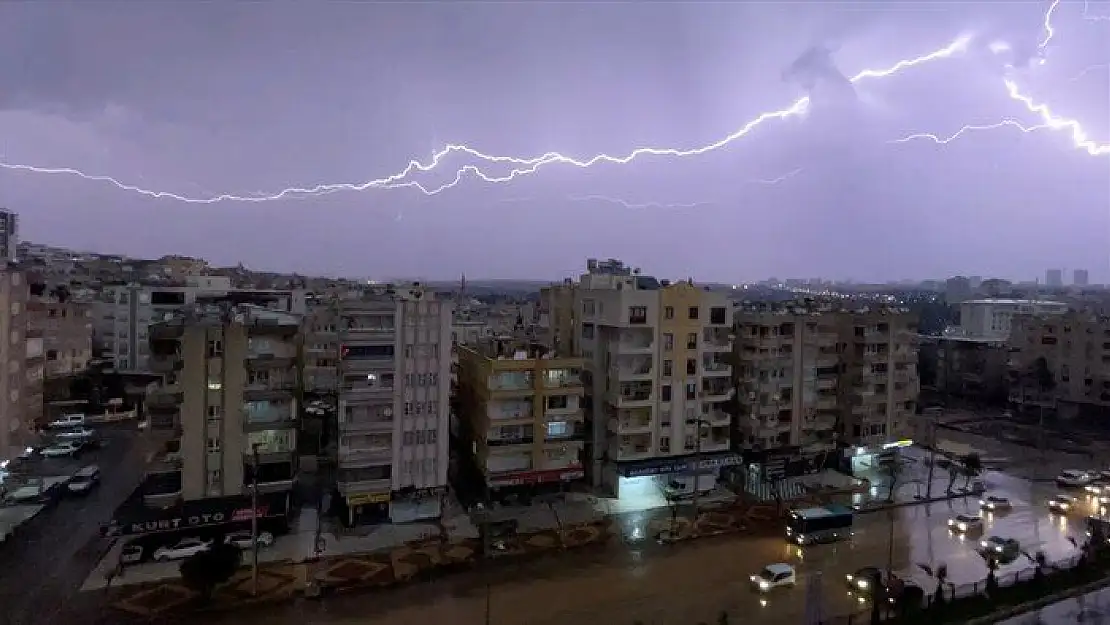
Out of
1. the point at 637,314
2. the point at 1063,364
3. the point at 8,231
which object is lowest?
the point at 1063,364

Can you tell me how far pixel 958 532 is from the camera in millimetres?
24000

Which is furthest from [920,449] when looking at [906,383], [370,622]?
[370,622]

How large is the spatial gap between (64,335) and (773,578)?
138ft

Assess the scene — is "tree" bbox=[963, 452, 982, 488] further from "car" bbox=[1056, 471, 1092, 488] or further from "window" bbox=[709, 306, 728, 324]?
"window" bbox=[709, 306, 728, 324]

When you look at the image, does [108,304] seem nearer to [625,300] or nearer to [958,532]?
[625,300]

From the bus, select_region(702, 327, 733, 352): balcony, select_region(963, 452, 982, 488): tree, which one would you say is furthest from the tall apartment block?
select_region(963, 452, 982, 488): tree

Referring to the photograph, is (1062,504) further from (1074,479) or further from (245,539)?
(245,539)

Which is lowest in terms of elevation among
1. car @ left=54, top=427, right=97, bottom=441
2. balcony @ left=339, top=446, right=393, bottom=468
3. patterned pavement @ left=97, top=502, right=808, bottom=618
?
patterned pavement @ left=97, top=502, right=808, bottom=618

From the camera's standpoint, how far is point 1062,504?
26.8 meters

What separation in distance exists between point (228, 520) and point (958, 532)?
25.3 metres

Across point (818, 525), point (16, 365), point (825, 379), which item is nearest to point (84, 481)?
point (16, 365)

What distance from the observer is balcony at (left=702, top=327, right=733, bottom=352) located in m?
28.7

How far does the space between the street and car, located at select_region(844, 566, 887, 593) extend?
27cm

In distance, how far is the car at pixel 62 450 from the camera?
29.6 meters
